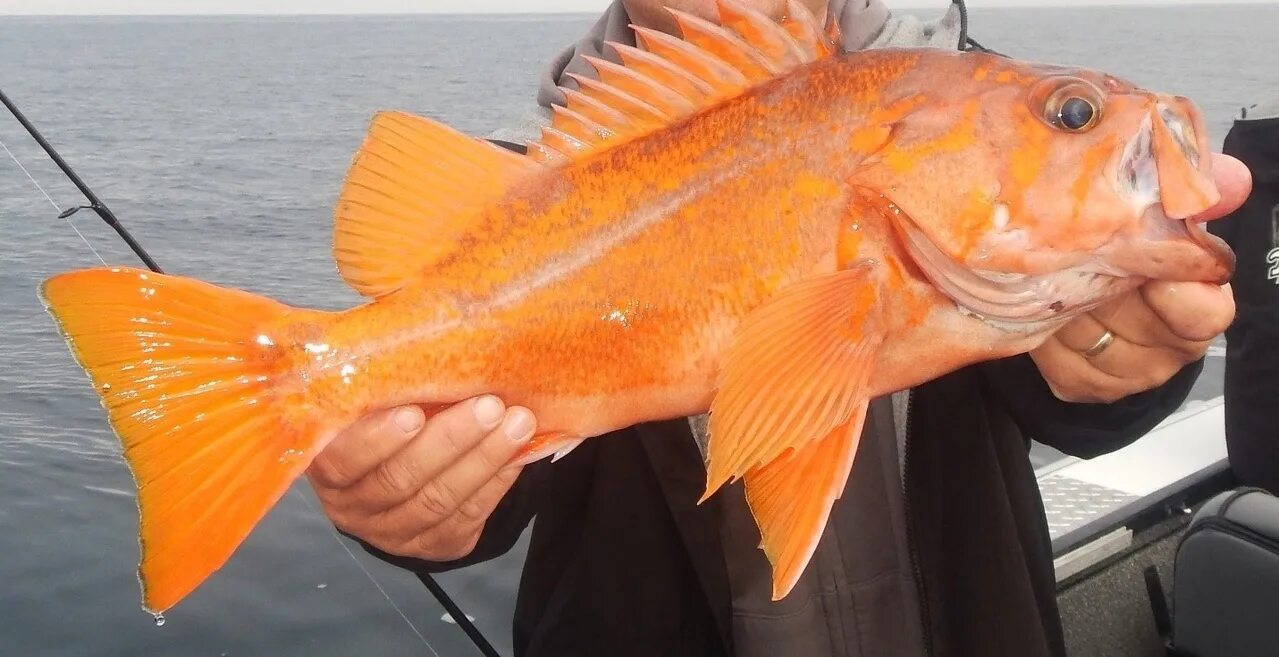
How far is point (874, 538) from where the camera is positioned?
2.02 m

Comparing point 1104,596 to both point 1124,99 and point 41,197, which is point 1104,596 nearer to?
point 1124,99

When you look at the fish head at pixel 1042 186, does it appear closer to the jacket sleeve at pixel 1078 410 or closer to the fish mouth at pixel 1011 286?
the fish mouth at pixel 1011 286

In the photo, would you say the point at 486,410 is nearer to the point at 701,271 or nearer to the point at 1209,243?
the point at 701,271

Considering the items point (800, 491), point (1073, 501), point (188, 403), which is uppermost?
point (188, 403)

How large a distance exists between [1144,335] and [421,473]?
1.20 m

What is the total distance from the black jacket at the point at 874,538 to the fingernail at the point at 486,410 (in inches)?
23.4

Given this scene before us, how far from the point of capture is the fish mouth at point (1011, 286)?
1.21m

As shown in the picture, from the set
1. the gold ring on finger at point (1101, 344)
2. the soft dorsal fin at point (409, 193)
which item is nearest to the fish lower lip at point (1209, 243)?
the gold ring on finger at point (1101, 344)

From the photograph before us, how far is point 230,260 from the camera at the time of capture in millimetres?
8562

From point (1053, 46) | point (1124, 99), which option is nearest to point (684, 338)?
point (1124, 99)

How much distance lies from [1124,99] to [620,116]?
72 cm

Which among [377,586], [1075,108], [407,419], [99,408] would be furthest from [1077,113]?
[99,408]

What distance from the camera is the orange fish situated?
3.90 feet

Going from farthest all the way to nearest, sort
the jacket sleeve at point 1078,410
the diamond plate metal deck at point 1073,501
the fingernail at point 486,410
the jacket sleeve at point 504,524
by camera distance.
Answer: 1. the diamond plate metal deck at point 1073,501
2. the jacket sleeve at point 504,524
3. the jacket sleeve at point 1078,410
4. the fingernail at point 486,410
